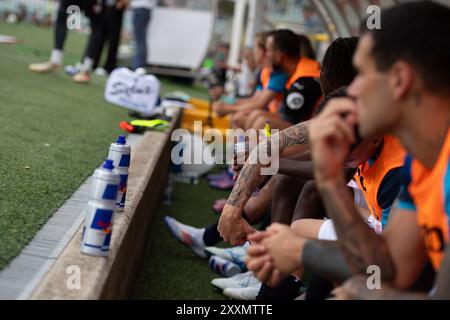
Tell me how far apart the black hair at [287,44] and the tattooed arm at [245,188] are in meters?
2.43

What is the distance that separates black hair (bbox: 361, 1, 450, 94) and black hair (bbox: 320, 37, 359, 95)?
1.31 m

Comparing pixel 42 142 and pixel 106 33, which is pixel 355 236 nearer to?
pixel 42 142

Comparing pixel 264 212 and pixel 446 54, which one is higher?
pixel 446 54

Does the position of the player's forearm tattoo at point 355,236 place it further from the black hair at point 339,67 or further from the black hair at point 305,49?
the black hair at point 305,49

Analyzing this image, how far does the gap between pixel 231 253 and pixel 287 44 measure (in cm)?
216

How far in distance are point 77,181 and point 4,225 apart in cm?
100

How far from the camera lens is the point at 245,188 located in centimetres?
274

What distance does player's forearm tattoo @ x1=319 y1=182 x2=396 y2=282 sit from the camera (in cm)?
170

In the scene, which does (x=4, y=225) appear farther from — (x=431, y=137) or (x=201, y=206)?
(x=201, y=206)

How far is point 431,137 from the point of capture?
5.45 ft

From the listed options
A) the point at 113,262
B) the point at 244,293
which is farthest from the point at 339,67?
the point at 113,262

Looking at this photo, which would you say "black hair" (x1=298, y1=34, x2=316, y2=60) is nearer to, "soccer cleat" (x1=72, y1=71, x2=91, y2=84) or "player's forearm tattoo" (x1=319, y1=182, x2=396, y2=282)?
"soccer cleat" (x1=72, y1=71, x2=91, y2=84)

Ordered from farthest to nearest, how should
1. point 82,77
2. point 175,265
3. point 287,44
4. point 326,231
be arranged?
1. point 82,77
2. point 287,44
3. point 175,265
4. point 326,231

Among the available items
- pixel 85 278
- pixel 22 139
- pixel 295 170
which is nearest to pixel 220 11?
pixel 22 139
